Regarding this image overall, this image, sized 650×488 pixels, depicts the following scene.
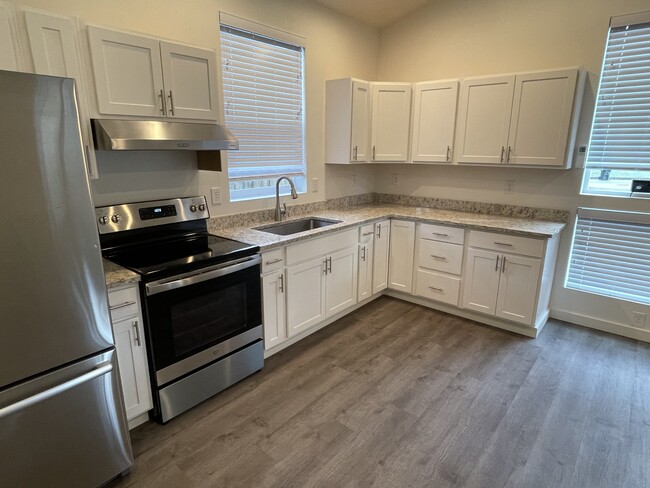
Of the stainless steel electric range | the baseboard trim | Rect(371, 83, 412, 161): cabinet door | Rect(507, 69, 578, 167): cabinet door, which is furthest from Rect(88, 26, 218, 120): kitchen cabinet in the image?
the baseboard trim

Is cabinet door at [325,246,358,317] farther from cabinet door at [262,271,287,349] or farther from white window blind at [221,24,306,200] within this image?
white window blind at [221,24,306,200]

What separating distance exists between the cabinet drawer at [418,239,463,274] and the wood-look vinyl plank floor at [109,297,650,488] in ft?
2.28

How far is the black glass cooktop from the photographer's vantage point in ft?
6.63

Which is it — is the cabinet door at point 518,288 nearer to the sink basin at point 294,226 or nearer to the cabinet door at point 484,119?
the cabinet door at point 484,119

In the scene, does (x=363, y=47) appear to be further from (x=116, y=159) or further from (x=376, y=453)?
(x=376, y=453)

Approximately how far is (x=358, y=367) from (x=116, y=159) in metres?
2.18

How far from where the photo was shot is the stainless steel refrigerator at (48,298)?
4.31 feet

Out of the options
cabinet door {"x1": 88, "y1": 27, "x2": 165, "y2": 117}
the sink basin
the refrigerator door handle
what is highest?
cabinet door {"x1": 88, "y1": 27, "x2": 165, "y2": 117}

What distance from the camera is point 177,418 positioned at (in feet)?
7.28

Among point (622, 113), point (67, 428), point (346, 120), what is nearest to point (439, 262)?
point (346, 120)

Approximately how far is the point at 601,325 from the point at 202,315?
3.46 m

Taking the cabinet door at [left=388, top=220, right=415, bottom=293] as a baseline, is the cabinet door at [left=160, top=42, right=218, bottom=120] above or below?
above

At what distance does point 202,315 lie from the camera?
2223 mm

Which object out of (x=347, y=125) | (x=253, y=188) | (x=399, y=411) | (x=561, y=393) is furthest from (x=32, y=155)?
(x=561, y=393)
